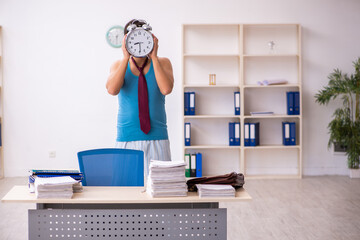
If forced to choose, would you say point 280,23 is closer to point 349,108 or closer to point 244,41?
point 244,41

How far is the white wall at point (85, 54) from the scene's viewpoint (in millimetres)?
6406

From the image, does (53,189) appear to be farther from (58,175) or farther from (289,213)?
(289,213)

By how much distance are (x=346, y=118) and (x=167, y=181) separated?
459 centimetres

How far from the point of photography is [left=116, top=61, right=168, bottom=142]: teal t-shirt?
3062 millimetres

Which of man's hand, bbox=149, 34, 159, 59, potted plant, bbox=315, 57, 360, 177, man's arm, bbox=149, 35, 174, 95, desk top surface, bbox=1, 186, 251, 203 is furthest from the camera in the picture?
potted plant, bbox=315, 57, 360, 177

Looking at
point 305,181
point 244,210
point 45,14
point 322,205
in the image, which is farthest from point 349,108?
point 45,14

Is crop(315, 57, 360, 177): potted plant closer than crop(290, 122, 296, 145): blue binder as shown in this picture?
Yes

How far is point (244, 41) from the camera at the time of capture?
647cm

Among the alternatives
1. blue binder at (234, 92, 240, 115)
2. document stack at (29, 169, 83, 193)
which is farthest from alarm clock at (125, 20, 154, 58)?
blue binder at (234, 92, 240, 115)

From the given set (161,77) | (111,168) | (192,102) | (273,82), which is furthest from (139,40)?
(273,82)

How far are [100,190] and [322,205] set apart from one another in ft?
10.1

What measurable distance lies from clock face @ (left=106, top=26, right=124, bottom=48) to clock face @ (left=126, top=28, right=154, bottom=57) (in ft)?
11.9

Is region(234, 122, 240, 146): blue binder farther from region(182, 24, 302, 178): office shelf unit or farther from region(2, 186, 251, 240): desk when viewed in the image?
region(2, 186, 251, 240): desk

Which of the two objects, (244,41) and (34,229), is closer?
(34,229)
